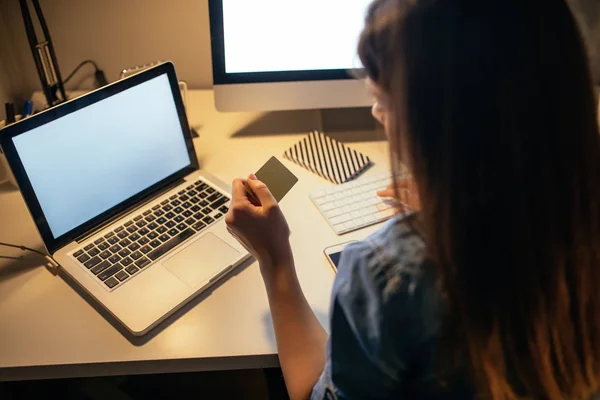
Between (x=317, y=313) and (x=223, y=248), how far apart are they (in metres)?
0.18

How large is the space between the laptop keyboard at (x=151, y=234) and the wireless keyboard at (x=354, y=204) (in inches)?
6.6

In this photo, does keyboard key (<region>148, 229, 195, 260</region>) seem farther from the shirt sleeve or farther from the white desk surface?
the shirt sleeve

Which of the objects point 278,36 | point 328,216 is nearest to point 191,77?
point 278,36

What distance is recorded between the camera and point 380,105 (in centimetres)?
55

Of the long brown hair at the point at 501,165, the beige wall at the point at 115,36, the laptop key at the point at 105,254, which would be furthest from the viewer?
the beige wall at the point at 115,36

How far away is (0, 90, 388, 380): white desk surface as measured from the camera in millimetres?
673

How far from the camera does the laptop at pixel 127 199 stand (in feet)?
2.39

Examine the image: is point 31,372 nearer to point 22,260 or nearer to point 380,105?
point 22,260

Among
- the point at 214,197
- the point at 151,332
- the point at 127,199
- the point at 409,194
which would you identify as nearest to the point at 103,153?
the point at 127,199

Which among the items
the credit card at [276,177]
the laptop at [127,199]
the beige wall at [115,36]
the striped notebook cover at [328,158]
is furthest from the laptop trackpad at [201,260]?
the beige wall at [115,36]

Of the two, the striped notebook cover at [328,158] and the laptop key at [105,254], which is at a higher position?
the striped notebook cover at [328,158]

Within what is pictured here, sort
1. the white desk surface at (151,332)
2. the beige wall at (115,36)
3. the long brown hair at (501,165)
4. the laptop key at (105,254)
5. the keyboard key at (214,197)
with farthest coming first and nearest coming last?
the beige wall at (115,36) → the keyboard key at (214,197) → the laptop key at (105,254) → the white desk surface at (151,332) → the long brown hair at (501,165)

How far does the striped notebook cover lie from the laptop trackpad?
9.9 inches

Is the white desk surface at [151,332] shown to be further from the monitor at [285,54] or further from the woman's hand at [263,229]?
the monitor at [285,54]
